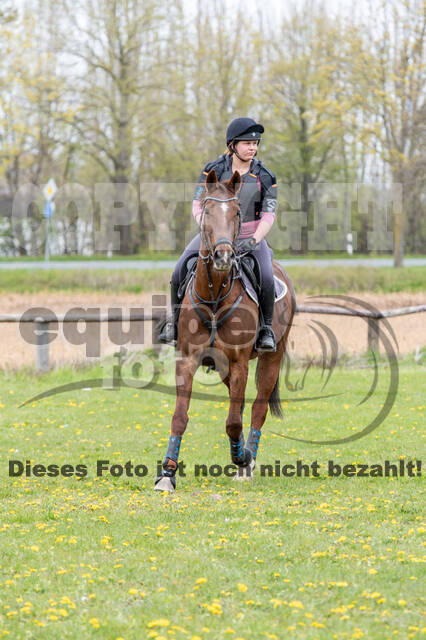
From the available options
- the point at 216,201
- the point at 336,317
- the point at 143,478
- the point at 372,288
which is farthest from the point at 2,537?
the point at 372,288

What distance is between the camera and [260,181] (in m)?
7.66

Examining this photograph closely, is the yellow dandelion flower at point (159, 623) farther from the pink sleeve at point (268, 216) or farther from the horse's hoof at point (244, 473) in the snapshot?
the pink sleeve at point (268, 216)

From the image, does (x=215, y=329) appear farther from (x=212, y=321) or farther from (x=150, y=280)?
(x=150, y=280)

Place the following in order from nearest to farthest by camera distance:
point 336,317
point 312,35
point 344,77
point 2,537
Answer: point 2,537 < point 336,317 < point 344,77 < point 312,35

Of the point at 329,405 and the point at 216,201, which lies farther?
the point at 329,405

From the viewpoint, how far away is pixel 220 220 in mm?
6570

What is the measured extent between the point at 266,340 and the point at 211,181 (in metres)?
1.79

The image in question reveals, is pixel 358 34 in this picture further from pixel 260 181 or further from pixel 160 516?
pixel 160 516

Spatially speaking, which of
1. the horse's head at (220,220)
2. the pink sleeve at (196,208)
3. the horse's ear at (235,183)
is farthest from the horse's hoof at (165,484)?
the horse's ear at (235,183)

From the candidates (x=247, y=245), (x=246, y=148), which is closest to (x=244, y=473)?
(x=247, y=245)

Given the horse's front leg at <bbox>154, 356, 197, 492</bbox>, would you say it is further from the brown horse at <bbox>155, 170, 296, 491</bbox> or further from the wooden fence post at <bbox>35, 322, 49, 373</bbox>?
the wooden fence post at <bbox>35, 322, 49, 373</bbox>

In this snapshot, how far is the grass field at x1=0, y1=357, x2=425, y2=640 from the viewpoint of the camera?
4.22 metres

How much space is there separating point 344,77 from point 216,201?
23.6 m

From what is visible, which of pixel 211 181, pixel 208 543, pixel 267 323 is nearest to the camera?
pixel 208 543
